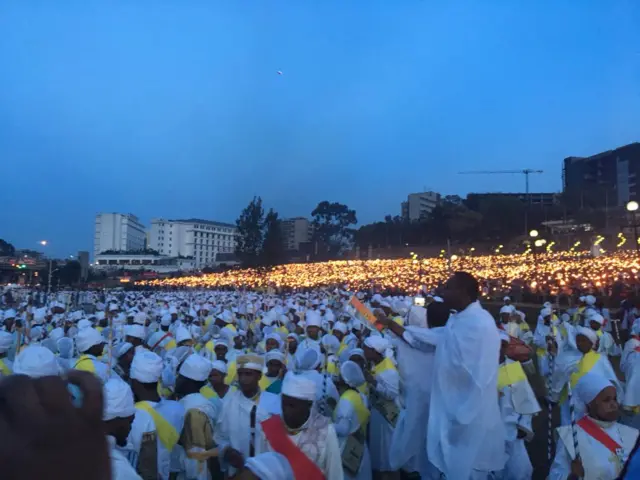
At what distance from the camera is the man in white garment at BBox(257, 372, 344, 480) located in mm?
3268

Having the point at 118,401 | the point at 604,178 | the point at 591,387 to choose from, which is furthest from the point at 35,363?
the point at 604,178

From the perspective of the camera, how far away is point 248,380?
14.8 feet

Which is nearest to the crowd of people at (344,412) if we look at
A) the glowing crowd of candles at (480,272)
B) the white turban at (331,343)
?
the white turban at (331,343)

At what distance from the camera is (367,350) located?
6.38 meters

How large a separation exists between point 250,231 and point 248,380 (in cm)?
5157

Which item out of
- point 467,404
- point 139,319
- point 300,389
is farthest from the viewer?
point 139,319

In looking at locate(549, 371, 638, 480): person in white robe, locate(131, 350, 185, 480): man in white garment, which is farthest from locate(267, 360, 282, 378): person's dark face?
locate(549, 371, 638, 480): person in white robe

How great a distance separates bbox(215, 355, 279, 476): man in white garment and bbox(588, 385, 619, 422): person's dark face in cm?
221

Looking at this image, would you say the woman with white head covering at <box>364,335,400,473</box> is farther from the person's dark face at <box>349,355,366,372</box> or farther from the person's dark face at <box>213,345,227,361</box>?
the person's dark face at <box>213,345,227,361</box>

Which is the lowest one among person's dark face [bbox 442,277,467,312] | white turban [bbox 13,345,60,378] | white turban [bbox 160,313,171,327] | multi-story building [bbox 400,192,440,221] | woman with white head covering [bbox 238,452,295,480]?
white turban [bbox 160,313,171,327]

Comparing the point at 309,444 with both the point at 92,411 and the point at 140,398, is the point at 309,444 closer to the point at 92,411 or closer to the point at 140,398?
the point at 140,398

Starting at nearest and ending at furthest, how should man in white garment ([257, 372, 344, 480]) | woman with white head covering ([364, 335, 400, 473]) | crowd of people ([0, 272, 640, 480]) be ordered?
crowd of people ([0, 272, 640, 480]), man in white garment ([257, 372, 344, 480]), woman with white head covering ([364, 335, 400, 473])

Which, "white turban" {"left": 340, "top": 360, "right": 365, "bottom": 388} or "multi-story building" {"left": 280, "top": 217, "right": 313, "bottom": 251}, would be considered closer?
"white turban" {"left": 340, "top": 360, "right": 365, "bottom": 388}

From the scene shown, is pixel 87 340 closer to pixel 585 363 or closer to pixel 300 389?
pixel 300 389
